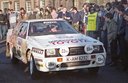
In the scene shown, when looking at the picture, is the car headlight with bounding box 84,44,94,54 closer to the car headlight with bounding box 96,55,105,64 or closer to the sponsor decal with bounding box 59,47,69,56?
the car headlight with bounding box 96,55,105,64

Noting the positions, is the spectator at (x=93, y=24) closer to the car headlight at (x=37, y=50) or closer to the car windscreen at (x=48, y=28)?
the car windscreen at (x=48, y=28)

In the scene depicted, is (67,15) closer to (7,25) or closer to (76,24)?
(76,24)

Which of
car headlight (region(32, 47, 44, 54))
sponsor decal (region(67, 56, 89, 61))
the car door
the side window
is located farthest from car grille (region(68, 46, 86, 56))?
the side window

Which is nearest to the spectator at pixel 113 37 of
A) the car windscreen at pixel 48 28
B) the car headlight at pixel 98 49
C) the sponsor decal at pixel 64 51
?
the car windscreen at pixel 48 28

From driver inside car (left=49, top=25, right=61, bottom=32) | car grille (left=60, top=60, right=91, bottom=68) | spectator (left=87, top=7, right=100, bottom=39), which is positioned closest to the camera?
car grille (left=60, top=60, right=91, bottom=68)

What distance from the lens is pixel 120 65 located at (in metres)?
11.3

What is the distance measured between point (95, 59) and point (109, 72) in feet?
3.74

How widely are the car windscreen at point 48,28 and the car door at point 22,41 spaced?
25cm

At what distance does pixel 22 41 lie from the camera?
34.9 ft

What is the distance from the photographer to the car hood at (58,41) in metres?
9.25

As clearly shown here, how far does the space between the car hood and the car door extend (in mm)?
359

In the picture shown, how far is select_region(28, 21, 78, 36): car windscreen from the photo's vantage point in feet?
34.5

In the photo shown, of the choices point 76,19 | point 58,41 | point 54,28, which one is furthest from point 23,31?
point 76,19

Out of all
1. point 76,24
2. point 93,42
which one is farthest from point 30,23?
point 76,24
